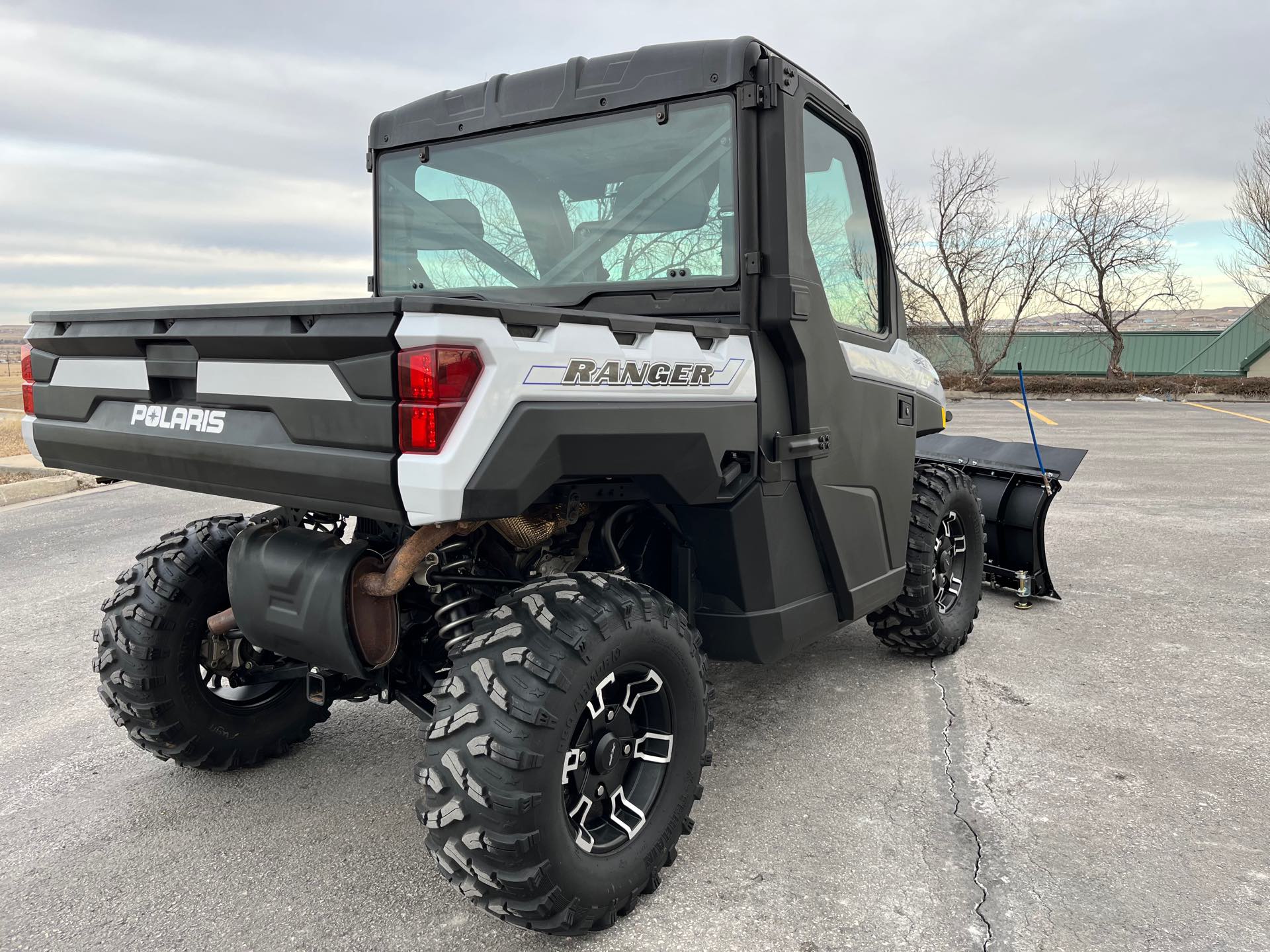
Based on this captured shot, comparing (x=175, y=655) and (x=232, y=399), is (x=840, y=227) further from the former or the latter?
(x=175, y=655)

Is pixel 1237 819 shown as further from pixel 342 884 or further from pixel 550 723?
pixel 342 884

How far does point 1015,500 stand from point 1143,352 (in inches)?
1253

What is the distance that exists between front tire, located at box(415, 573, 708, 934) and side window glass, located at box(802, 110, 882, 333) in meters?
1.48

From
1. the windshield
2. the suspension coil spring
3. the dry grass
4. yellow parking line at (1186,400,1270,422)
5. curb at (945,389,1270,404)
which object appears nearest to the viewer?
the suspension coil spring

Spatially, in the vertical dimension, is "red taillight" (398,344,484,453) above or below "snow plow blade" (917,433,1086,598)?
above

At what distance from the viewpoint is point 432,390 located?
6.76 ft

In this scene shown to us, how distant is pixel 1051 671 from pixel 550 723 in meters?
3.16

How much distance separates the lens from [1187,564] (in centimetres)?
658

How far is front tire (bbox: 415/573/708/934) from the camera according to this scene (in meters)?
2.27

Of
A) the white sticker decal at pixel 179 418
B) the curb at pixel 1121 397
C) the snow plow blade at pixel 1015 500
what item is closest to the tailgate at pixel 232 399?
the white sticker decal at pixel 179 418

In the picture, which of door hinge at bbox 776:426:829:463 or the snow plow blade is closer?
door hinge at bbox 776:426:829:463

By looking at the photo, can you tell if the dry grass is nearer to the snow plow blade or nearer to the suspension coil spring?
the suspension coil spring

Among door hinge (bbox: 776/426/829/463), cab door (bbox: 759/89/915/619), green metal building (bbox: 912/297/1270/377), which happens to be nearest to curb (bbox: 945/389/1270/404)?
green metal building (bbox: 912/297/1270/377)

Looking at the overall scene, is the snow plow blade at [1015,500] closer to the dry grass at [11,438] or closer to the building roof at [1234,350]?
the dry grass at [11,438]
